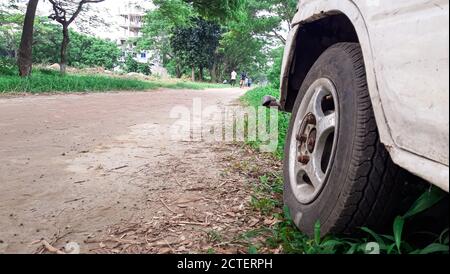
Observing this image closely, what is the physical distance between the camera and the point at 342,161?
1.55m

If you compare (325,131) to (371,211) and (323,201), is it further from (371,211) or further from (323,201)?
(371,211)

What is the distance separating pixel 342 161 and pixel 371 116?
0.73ft

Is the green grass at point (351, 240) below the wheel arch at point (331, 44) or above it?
below

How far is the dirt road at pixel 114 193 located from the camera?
74.9 inches

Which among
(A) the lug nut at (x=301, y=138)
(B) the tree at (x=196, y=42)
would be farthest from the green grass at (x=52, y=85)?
(B) the tree at (x=196, y=42)

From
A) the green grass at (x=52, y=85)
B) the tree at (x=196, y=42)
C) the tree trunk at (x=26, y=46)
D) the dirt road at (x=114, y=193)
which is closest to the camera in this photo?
the dirt road at (x=114, y=193)

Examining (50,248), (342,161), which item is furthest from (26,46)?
(342,161)

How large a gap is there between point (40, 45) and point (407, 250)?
34.9 metres

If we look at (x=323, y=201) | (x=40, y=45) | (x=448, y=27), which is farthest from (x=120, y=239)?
(x=40, y=45)

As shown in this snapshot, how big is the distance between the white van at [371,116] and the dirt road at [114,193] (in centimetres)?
58

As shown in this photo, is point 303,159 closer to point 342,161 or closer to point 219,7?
point 342,161

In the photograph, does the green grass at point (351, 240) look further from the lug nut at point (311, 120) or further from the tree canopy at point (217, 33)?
the tree canopy at point (217, 33)

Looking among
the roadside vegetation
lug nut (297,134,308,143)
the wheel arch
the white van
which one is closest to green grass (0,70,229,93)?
the roadside vegetation
